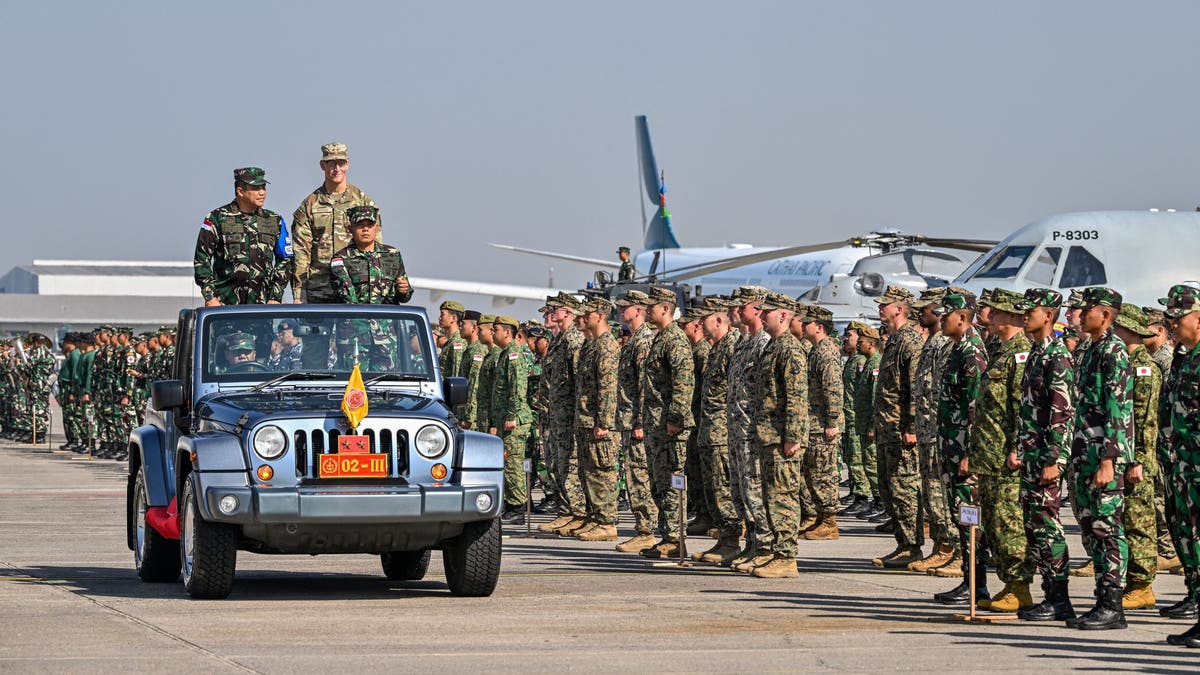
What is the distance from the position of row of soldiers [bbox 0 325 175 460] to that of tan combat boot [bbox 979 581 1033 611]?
17487 millimetres

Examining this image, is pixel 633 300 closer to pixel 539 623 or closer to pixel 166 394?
pixel 166 394

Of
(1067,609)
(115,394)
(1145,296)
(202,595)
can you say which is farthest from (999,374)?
(115,394)

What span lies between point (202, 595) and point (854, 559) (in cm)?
532

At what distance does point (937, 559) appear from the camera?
13281 mm

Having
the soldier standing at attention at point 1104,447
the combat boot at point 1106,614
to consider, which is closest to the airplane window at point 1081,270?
the soldier standing at attention at point 1104,447

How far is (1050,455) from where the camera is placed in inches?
399

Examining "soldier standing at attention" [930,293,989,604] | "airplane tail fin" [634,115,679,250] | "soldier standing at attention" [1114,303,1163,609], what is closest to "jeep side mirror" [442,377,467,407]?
"soldier standing at attention" [930,293,989,604]

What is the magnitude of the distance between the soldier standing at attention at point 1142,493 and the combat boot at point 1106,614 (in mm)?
645

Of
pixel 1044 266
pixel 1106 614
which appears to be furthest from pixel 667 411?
pixel 1044 266

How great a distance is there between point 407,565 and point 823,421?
143 inches

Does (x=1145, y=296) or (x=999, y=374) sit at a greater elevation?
(x=1145, y=296)

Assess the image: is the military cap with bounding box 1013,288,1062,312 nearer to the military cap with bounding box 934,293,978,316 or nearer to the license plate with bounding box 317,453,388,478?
the military cap with bounding box 934,293,978,316

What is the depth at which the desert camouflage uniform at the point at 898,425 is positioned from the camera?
14.1m

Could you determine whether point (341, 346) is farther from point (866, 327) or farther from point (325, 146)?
point (866, 327)
